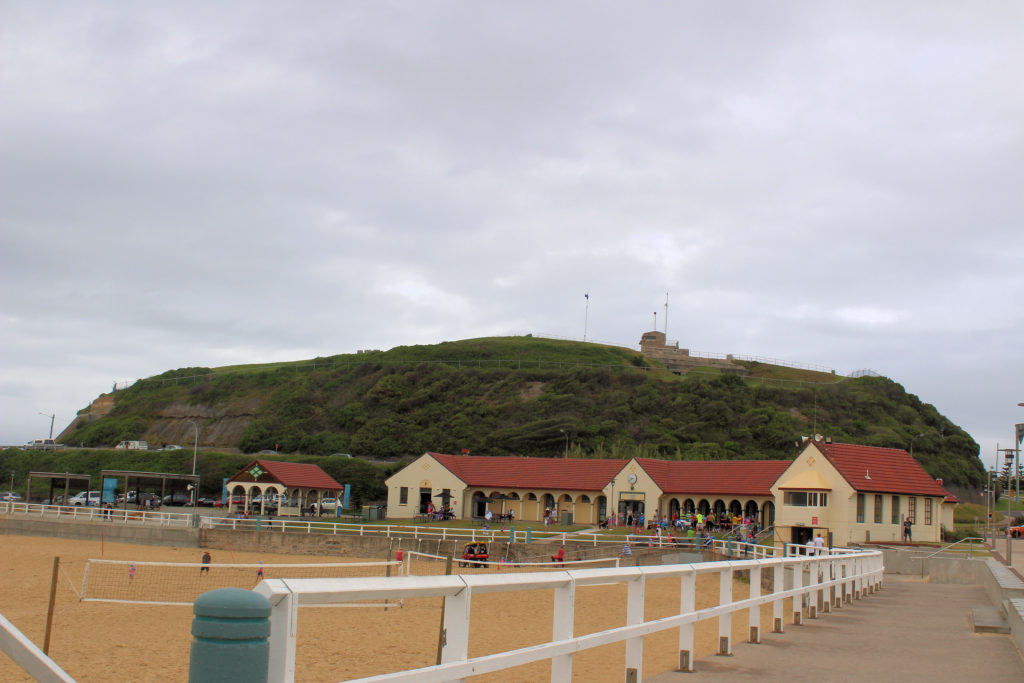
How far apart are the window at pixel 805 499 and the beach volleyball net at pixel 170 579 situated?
20.9m

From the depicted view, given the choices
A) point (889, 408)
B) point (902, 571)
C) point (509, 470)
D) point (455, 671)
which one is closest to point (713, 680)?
point (455, 671)

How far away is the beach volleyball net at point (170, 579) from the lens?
26453 millimetres

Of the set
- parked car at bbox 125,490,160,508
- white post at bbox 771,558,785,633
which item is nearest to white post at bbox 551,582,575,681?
white post at bbox 771,558,785,633

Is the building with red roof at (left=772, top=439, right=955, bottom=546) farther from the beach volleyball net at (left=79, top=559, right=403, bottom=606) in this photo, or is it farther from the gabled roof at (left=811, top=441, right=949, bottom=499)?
the beach volleyball net at (left=79, top=559, right=403, bottom=606)

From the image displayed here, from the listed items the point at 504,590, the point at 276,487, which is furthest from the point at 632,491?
the point at 504,590

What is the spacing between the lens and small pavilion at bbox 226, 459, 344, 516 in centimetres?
5894

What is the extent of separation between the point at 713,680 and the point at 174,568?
111 ft

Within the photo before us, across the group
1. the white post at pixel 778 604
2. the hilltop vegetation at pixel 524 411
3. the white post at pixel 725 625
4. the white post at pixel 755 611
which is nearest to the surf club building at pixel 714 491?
the hilltop vegetation at pixel 524 411

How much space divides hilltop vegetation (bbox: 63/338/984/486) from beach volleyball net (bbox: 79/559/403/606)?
147 feet

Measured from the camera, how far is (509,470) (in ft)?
200

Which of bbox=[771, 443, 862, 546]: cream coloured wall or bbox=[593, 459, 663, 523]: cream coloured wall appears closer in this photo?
bbox=[771, 443, 862, 546]: cream coloured wall

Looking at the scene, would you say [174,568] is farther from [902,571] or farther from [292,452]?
[292,452]

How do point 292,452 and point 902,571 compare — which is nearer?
point 902,571

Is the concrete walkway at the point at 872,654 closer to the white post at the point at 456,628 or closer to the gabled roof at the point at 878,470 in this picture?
the white post at the point at 456,628
